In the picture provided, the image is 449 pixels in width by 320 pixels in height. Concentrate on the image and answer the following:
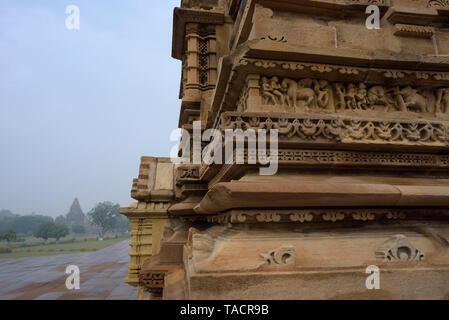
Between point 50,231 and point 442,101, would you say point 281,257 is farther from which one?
point 50,231

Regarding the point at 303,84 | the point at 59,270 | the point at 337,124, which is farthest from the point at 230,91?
the point at 59,270

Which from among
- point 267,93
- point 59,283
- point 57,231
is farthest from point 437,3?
point 57,231

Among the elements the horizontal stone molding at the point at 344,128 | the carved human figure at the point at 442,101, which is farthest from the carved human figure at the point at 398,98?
the carved human figure at the point at 442,101

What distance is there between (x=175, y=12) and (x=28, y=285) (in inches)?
710

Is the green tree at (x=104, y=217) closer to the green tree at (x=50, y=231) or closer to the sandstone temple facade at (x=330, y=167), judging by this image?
the green tree at (x=50, y=231)

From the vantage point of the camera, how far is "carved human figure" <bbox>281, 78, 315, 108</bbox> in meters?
3.07

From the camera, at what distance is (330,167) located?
2.77 m

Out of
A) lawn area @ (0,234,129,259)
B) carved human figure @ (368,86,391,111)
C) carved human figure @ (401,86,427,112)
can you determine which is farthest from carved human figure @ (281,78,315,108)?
lawn area @ (0,234,129,259)

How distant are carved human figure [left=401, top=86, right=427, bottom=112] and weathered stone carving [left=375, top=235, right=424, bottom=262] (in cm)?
202

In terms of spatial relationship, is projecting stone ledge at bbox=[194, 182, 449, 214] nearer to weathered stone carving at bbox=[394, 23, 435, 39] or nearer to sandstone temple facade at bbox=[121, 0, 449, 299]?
sandstone temple facade at bbox=[121, 0, 449, 299]

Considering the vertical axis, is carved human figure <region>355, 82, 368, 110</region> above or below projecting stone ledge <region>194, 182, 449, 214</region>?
above

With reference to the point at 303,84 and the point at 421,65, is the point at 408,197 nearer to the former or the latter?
the point at 303,84

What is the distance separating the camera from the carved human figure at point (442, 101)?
338 cm

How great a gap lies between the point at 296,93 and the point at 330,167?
0.99 meters
